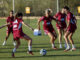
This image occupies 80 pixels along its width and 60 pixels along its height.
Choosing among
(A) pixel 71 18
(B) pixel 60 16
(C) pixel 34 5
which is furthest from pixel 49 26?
(C) pixel 34 5

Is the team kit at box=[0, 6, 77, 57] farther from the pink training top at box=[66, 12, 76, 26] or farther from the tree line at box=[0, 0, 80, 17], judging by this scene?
the tree line at box=[0, 0, 80, 17]

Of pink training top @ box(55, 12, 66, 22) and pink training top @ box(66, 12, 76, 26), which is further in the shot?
pink training top @ box(55, 12, 66, 22)

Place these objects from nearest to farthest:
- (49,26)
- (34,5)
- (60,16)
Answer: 1. (49,26)
2. (60,16)
3. (34,5)

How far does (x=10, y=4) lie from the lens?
55.9 m

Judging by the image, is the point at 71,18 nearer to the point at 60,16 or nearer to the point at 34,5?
the point at 60,16

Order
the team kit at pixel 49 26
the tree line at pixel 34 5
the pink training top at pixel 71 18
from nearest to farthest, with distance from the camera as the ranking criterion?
the team kit at pixel 49 26
the pink training top at pixel 71 18
the tree line at pixel 34 5

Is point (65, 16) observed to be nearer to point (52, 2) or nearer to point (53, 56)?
point (53, 56)

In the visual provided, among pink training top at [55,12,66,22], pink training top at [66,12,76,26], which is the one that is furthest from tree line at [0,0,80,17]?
pink training top at [66,12,76,26]

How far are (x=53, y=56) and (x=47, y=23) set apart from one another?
2.60 metres

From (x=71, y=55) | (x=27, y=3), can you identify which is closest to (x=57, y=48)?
(x=71, y=55)

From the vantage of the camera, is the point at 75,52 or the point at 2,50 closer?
the point at 75,52

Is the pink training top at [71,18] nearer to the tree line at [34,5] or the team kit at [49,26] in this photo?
the team kit at [49,26]

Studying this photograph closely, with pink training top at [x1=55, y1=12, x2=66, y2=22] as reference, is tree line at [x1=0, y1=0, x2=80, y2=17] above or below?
below

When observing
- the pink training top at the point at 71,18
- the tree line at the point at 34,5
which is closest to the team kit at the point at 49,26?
the pink training top at the point at 71,18
